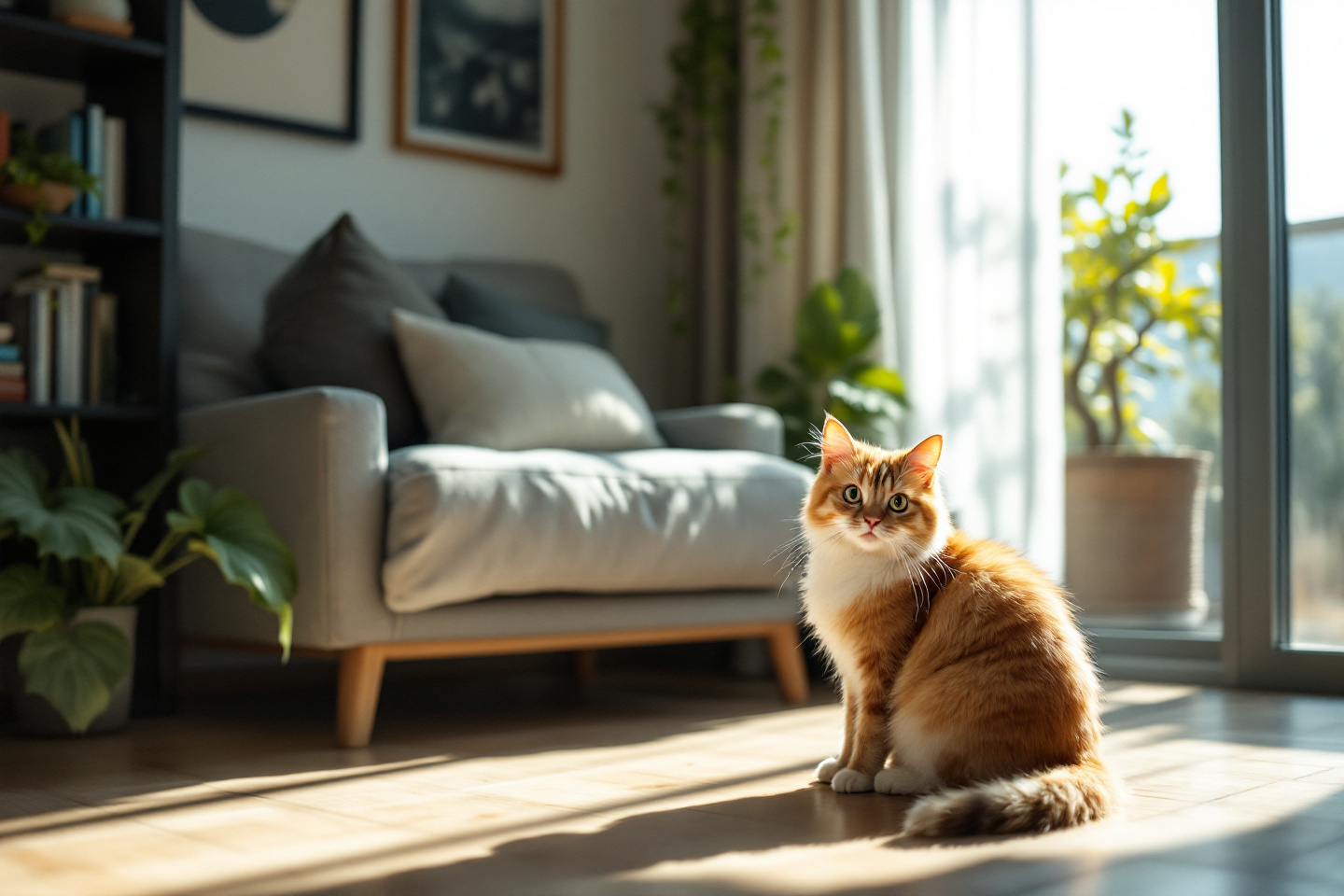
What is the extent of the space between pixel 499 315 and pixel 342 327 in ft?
1.54

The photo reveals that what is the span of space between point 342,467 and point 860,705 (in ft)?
3.11

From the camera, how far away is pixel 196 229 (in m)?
2.75

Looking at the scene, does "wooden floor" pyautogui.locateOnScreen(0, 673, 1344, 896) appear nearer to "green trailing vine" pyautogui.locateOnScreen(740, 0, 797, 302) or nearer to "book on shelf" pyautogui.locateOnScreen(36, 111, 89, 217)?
"book on shelf" pyautogui.locateOnScreen(36, 111, 89, 217)

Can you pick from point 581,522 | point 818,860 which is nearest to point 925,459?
point 818,860

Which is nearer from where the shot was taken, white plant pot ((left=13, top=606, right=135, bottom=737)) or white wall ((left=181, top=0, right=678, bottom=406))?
white plant pot ((left=13, top=606, right=135, bottom=737))

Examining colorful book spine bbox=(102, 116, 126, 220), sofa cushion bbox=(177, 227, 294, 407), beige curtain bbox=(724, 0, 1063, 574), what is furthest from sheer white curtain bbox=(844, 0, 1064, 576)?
colorful book spine bbox=(102, 116, 126, 220)

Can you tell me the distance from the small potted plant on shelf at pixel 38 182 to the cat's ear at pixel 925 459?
5.38 ft

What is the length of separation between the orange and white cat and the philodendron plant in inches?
36.0

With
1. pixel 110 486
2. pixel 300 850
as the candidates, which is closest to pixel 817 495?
pixel 300 850

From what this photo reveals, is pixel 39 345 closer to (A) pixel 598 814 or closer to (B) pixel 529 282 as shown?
(B) pixel 529 282

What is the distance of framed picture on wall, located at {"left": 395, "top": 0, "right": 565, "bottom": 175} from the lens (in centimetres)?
334

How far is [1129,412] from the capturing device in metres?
3.76

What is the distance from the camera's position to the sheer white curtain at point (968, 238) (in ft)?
10.5

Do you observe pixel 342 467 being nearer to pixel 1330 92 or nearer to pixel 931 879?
pixel 931 879
